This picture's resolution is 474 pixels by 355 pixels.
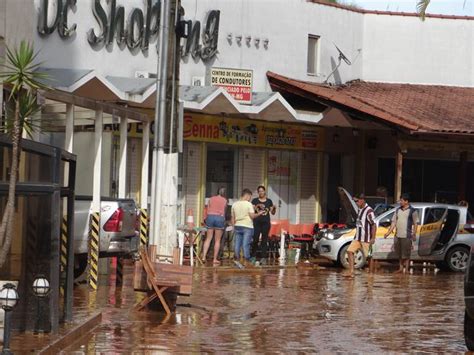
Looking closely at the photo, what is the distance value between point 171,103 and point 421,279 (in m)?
9.96

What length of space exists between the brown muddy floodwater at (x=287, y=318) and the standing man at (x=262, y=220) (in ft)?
12.1

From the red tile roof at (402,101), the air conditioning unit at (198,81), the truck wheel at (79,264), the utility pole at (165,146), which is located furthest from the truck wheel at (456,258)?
the utility pole at (165,146)

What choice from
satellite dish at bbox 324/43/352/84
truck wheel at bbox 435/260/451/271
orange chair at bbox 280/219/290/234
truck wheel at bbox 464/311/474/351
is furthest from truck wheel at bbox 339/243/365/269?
truck wheel at bbox 464/311/474/351

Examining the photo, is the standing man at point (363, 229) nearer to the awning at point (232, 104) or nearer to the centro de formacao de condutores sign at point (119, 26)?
the awning at point (232, 104)

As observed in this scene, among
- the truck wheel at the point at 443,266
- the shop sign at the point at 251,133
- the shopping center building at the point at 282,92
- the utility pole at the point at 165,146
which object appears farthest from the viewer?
the shop sign at the point at 251,133

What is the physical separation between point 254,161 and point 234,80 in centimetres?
301

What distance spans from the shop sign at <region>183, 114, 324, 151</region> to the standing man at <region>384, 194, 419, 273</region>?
17.4ft

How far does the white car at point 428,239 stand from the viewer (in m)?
27.8

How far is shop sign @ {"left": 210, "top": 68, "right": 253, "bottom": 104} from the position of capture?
29578 mm

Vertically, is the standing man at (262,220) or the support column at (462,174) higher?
the support column at (462,174)

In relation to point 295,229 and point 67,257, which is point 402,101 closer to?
point 295,229

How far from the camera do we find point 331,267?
2841 cm

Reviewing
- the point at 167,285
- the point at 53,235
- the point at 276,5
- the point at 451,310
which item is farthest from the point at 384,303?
the point at 276,5

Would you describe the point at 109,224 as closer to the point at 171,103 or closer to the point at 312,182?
the point at 171,103
